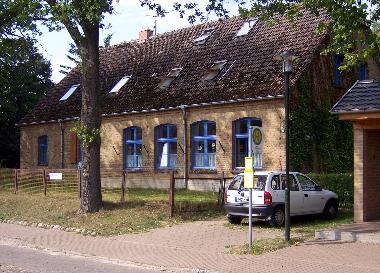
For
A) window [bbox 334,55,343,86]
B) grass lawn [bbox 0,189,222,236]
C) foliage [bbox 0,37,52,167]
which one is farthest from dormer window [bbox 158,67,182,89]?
foliage [bbox 0,37,52,167]

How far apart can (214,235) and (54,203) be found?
323 inches

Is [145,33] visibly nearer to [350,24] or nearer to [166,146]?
[166,146]

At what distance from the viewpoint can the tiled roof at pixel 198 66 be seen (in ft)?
83.1

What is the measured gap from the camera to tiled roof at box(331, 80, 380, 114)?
15.5m

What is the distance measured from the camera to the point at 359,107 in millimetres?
15648

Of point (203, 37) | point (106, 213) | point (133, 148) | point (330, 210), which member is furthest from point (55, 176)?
point (203, 37)

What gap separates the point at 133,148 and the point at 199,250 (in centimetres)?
1821

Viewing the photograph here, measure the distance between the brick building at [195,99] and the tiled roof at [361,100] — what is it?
694 cm

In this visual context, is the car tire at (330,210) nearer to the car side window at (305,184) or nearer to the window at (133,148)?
the car side window at (305,184)

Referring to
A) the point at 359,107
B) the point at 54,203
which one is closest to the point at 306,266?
the point at 359,107

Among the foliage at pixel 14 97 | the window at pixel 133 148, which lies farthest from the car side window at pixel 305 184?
the foliage at pixel 14 97

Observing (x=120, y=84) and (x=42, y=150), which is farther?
(x=42, y=150)

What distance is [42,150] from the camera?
38188 mm

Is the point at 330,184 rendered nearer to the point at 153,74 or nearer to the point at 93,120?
the point at 93,120
